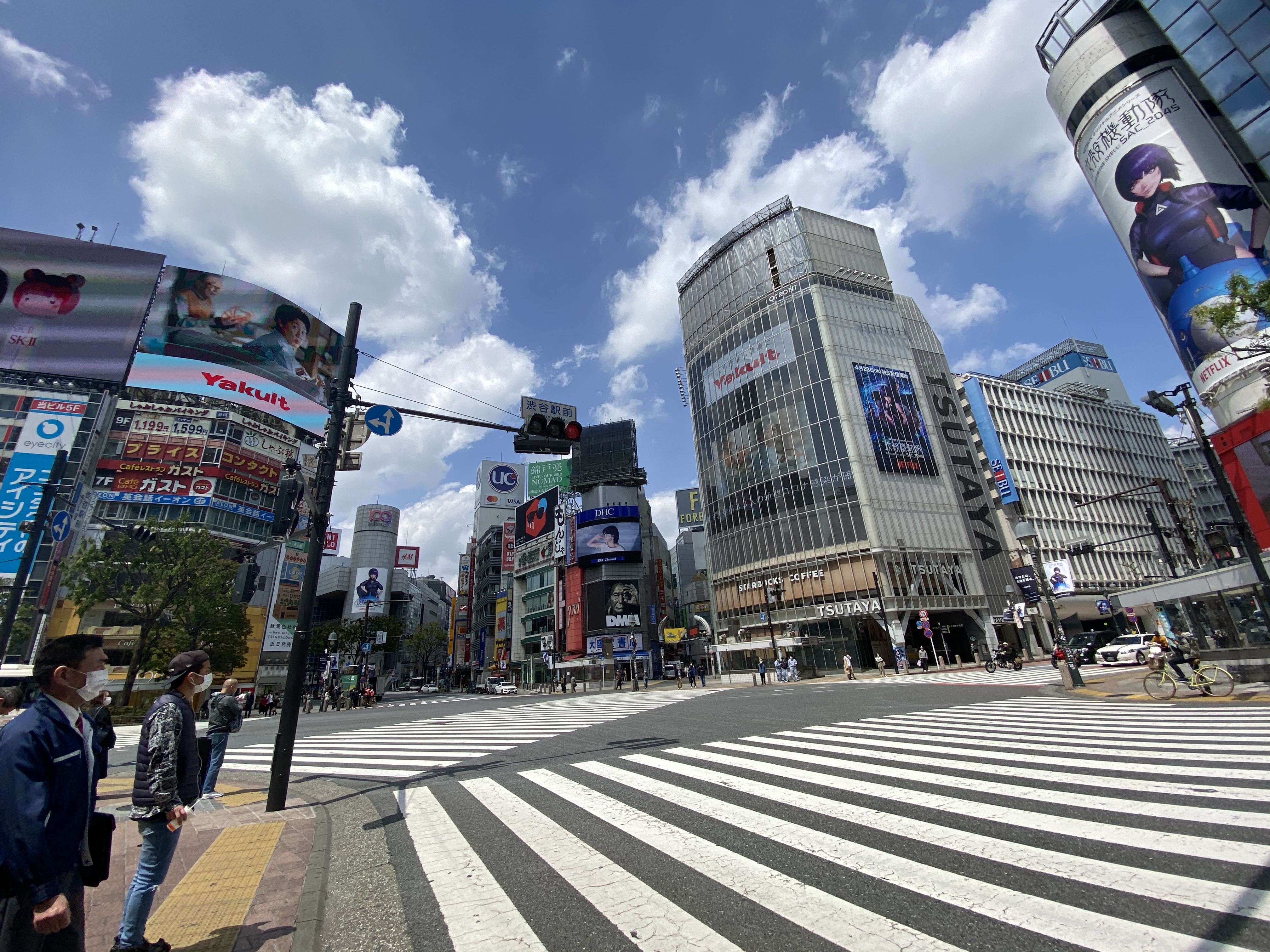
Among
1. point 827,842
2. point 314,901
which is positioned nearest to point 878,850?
point 827,842

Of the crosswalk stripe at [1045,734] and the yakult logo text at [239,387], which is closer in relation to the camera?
the crosswalk stripe at [1045,734]

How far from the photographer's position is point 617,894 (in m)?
3.94

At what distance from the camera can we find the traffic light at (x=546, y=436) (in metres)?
8.01

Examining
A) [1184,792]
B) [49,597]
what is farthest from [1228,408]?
[49,597]

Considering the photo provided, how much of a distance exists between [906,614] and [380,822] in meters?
43.6

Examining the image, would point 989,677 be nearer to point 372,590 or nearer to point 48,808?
point 48,808

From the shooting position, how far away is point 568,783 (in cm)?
755

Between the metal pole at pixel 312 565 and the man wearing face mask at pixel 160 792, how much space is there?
2831 millimetres

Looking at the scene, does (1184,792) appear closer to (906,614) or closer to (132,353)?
(906,614)

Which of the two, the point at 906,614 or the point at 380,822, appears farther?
the point at 906,614

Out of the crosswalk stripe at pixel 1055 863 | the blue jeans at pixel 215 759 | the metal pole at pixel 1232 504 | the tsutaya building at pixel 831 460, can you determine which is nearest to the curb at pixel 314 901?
the blue jeans at pixel 215 759

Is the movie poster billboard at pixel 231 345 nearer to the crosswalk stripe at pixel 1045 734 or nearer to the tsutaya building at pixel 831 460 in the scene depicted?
the tsutaya building at pixel 831 460

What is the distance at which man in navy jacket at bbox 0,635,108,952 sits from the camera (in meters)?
2.25

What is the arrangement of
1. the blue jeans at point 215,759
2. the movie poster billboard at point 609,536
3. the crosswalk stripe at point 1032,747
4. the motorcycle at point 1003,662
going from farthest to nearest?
1. the movie poster billboard at point 609,536
2. the motorcycle at point 1003,662
3. the blue jeans at point 215,759
4. the crosswalk stripe at point 1032,747
